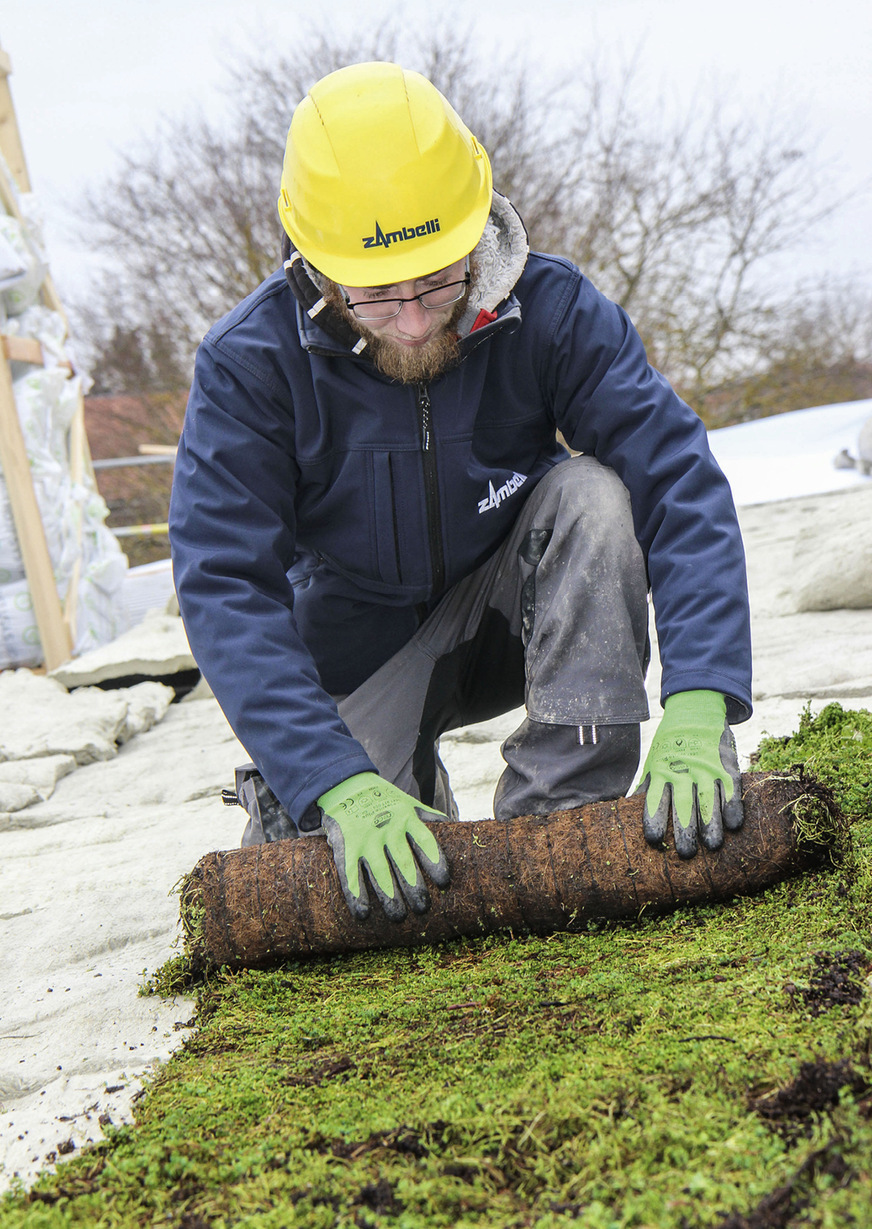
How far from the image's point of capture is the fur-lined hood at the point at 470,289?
1.84 metres

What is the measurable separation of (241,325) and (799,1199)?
1.65m

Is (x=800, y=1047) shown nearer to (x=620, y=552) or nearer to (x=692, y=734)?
(x=692, y=734)

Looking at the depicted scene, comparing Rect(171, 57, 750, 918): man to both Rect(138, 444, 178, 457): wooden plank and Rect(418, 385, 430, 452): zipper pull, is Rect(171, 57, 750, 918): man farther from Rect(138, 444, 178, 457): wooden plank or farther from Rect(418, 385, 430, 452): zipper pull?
Rect(138, 444, 178, 457): wooden plank

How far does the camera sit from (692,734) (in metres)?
1.69

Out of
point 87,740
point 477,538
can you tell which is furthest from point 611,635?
point 87,740

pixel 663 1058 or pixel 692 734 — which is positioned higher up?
pixel 692 734

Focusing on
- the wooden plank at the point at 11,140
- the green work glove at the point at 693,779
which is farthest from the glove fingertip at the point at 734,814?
the wooden plank at the point at 11,140

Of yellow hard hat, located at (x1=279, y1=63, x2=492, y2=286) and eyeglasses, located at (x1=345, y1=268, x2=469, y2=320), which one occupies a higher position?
yellow hard hat, located at (x1=279, y1=63, x2=492, y2=286)

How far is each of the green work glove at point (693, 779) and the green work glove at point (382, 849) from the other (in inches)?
15.2

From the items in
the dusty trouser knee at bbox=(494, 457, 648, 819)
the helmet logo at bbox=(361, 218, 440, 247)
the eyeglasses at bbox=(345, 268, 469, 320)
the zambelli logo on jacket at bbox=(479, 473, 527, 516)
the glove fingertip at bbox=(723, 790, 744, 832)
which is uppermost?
the helmet logo at bbox=(361, 218, 440, 247)

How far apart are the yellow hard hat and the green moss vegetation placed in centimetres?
124

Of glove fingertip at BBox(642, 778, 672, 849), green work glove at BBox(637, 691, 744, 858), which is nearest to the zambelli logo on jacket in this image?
green work glove at BBox(637, 691, 744, 858)

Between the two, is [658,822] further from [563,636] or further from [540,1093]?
[540,1093]

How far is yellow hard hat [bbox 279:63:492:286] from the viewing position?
1729 millimetres
